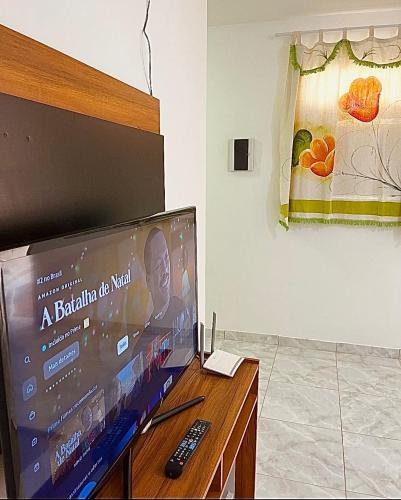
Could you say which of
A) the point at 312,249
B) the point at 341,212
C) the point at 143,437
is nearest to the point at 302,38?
the point at 341,212

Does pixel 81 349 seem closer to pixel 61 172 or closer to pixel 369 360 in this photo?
pixel 61 172

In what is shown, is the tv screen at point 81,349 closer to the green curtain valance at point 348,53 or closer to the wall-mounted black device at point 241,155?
the wall-mounted black device at point 241,155

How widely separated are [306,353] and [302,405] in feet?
2.67

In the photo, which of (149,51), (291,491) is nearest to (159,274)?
(291,491)

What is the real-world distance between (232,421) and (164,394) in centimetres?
19

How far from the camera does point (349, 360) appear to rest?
2.93 meters

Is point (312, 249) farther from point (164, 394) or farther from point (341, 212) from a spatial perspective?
point (164, 394)

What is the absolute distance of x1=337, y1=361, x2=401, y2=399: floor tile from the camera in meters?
2.48

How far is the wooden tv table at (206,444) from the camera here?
2.53ft

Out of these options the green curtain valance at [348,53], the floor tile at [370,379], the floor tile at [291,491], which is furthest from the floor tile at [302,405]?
the green curtain valance at [348,53]

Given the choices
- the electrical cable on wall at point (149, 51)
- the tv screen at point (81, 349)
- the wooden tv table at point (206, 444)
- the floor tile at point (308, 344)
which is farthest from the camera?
the floor tile at point (308, 344)

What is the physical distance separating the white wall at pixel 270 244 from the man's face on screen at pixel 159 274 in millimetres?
2078

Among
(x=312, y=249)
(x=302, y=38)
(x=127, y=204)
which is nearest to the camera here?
(x=127, y=204)

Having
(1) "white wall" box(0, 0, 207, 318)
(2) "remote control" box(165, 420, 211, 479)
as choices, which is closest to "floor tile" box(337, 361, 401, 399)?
(1) "white wall" box(0, 0, 207, 318)
